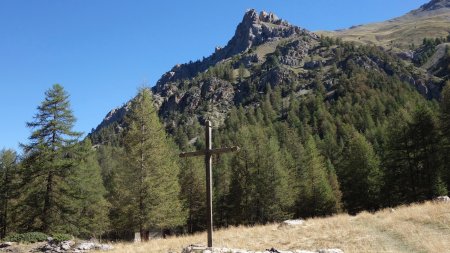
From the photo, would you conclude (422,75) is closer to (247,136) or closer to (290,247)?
(247,136)

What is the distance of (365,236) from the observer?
16.9 meters

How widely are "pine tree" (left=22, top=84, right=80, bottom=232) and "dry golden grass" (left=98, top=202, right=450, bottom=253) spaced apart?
1483cm

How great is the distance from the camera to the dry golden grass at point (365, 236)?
14848mm

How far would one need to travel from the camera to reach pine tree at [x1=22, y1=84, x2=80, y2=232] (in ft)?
101

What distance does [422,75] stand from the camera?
571 ft

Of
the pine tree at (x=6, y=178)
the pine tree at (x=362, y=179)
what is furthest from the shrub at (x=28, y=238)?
the pine tree at (x=362, y=179)

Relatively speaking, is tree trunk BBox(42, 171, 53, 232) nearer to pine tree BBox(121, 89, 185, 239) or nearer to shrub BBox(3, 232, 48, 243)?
shrub BBox(3, 232, 48, 243)

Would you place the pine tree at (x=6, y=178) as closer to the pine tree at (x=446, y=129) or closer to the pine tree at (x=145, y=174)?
the pine tree at (x=145, y=174)

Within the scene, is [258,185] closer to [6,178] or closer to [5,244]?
[5,244]

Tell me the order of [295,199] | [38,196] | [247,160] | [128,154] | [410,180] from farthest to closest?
1. [295,199]
2. [247,160]
3. [410,180]
4. [38,196]
5. [128,154]

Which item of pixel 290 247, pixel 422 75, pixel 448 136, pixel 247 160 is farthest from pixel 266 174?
pixel 422 75

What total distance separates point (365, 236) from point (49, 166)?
24523mm

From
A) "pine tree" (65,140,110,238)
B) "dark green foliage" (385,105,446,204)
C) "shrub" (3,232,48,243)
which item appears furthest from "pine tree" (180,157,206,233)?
"shrub" (3,232,48,243)

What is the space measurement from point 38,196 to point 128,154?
969cm
